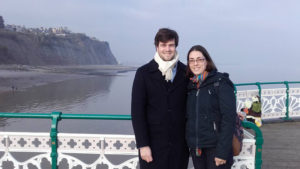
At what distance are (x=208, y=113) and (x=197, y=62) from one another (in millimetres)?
452

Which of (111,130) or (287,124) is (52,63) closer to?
(111,130)

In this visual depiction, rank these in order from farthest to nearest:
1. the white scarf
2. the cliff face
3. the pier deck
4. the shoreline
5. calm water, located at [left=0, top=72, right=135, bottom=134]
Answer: the cliff face → the shoreline → calm water, located at [left=0, top=72, right=135, bottom=134] → the pier deck → the white scarf

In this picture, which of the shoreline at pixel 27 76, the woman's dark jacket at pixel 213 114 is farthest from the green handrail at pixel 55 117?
the shoreline at pixel 27 76

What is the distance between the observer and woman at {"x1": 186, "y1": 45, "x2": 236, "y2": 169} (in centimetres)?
212

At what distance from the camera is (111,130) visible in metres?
13.5

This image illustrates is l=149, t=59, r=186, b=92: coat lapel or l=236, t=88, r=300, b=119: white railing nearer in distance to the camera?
l=149, t=59, r=186, b=92: coat lapel

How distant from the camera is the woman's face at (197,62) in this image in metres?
2.28

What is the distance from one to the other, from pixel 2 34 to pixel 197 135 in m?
87.6

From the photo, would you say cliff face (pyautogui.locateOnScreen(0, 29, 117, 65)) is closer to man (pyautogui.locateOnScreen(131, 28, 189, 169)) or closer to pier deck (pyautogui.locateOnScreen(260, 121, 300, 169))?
pier deck (pyautogui.locateOnScreen(260, 121, 300, 169))

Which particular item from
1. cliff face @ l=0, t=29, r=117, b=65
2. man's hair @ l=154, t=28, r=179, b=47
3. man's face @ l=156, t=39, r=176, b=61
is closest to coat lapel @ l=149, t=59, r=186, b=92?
man's face @ l=156, t=39, r=176, b=61

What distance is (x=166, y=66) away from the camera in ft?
7.38

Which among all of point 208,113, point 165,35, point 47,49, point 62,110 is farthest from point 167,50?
point 47,49

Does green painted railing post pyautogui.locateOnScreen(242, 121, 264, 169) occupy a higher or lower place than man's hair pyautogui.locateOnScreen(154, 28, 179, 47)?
lower

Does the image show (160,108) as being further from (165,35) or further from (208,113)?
(165,35)
